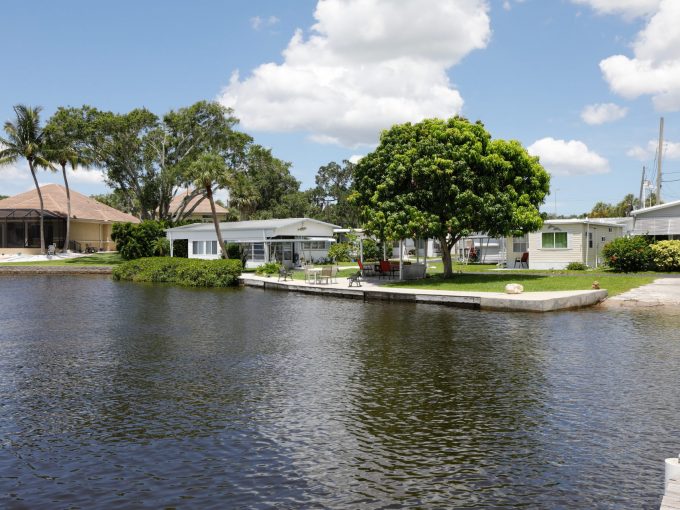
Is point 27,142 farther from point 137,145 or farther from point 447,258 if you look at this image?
point 447,258

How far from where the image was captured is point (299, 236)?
4750 cm

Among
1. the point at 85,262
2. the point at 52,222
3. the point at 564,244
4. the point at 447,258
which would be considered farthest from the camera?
the point at 52,222

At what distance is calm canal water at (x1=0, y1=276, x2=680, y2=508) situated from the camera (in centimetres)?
670

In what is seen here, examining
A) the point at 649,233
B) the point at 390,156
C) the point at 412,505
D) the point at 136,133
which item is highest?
the point at 136,133

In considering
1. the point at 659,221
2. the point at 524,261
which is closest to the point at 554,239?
the point at 524,261

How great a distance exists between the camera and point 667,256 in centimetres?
3406

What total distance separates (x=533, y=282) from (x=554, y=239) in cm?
979

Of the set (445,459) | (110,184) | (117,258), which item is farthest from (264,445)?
(110,184)

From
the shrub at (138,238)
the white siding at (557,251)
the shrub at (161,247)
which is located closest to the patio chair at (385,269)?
the white siding at (557,251)

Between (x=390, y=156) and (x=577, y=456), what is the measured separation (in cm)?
2643

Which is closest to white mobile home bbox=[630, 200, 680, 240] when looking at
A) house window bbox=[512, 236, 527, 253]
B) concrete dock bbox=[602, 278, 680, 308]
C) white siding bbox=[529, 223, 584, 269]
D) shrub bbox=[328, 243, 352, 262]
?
white siding bbox=[529, 223, 584, 269]

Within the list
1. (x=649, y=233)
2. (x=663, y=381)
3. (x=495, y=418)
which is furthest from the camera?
(x=649, y=233)

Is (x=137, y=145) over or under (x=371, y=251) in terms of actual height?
over

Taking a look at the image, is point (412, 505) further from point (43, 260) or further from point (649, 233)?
point (43, 260)
